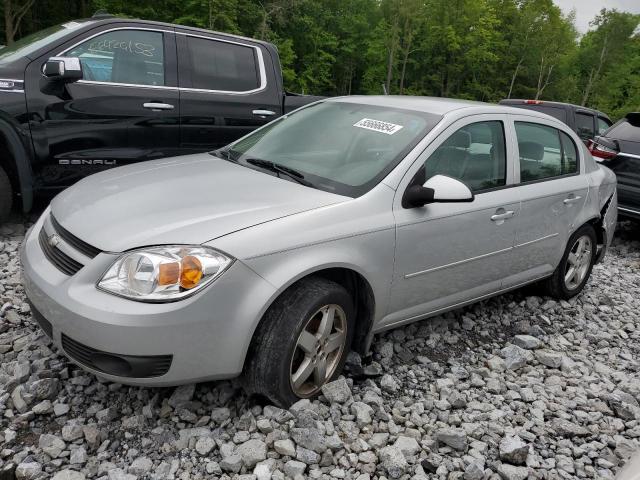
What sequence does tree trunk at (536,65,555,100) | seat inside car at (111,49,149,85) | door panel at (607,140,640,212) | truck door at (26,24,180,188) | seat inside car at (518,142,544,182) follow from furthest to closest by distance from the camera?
tree trunk at (536,65,555,100), door panel at (607,140,640,212), seat inside car at (111,49,149,85), truck door at (26,24,180,188), seat inside car at (518,142,544,182)

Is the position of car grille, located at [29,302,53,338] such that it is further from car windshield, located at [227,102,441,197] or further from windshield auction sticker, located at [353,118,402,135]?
windshield auction sticker, located at [353,118,402,135]

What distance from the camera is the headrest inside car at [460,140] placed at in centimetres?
342

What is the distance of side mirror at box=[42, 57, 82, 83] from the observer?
4.34 metres

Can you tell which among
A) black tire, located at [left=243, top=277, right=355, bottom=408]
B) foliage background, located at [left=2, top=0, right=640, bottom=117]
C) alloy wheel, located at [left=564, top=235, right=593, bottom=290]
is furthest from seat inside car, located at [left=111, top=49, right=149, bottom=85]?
foliage background, located at [left=2, top=0, right=640, bottom=117]

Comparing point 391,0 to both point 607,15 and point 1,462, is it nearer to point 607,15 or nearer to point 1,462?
point 607,15

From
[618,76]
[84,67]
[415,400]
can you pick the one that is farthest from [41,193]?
[618,76]

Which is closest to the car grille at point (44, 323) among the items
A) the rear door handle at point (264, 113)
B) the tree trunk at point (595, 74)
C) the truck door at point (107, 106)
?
the truck door at point (107, 106)

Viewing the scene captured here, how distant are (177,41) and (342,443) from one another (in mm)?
4213

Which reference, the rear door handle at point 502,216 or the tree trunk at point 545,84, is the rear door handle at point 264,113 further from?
the tree trunk at point 545,84

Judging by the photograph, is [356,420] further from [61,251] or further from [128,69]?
[128,69]

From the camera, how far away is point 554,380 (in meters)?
3.55

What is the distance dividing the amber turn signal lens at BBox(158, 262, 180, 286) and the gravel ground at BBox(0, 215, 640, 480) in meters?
0.78

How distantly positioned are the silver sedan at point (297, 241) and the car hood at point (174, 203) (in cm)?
1

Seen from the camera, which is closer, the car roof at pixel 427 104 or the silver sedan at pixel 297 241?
the silver sedan at pixel 297 241
